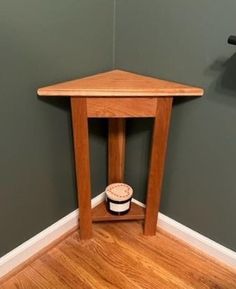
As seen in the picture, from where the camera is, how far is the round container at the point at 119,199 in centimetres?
136

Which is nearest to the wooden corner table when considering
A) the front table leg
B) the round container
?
the front table leg

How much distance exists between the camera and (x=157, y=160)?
1.20m

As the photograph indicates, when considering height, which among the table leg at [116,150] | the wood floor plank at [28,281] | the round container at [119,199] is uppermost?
the table leg at [116,150]

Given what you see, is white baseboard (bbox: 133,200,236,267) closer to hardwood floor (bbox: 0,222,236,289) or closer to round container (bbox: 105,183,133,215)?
hardwood floor (bbox: 0,222,236,289)

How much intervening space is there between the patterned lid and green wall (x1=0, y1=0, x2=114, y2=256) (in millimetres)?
198

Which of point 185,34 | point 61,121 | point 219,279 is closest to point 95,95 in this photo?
point 61,121

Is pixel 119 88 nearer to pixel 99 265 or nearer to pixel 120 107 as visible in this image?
pixel 120 107

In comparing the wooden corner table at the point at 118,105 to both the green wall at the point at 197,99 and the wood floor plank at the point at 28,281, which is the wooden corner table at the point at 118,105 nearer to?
the green wall at the point at 197,99

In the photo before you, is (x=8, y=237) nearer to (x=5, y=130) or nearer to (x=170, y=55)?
(x=5, y=130)

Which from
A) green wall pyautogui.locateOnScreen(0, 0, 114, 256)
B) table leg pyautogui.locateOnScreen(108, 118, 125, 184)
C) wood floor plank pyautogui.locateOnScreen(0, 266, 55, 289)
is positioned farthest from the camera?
table leg pyautogui.locateOnScreen(108, 118, 125, 184)

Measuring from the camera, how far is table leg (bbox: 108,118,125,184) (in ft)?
4.39

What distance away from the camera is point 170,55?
110 cm

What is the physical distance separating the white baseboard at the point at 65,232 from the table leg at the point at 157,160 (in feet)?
0.37

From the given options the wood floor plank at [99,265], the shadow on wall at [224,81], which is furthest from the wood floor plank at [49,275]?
the shadow on wall at [224,81]
